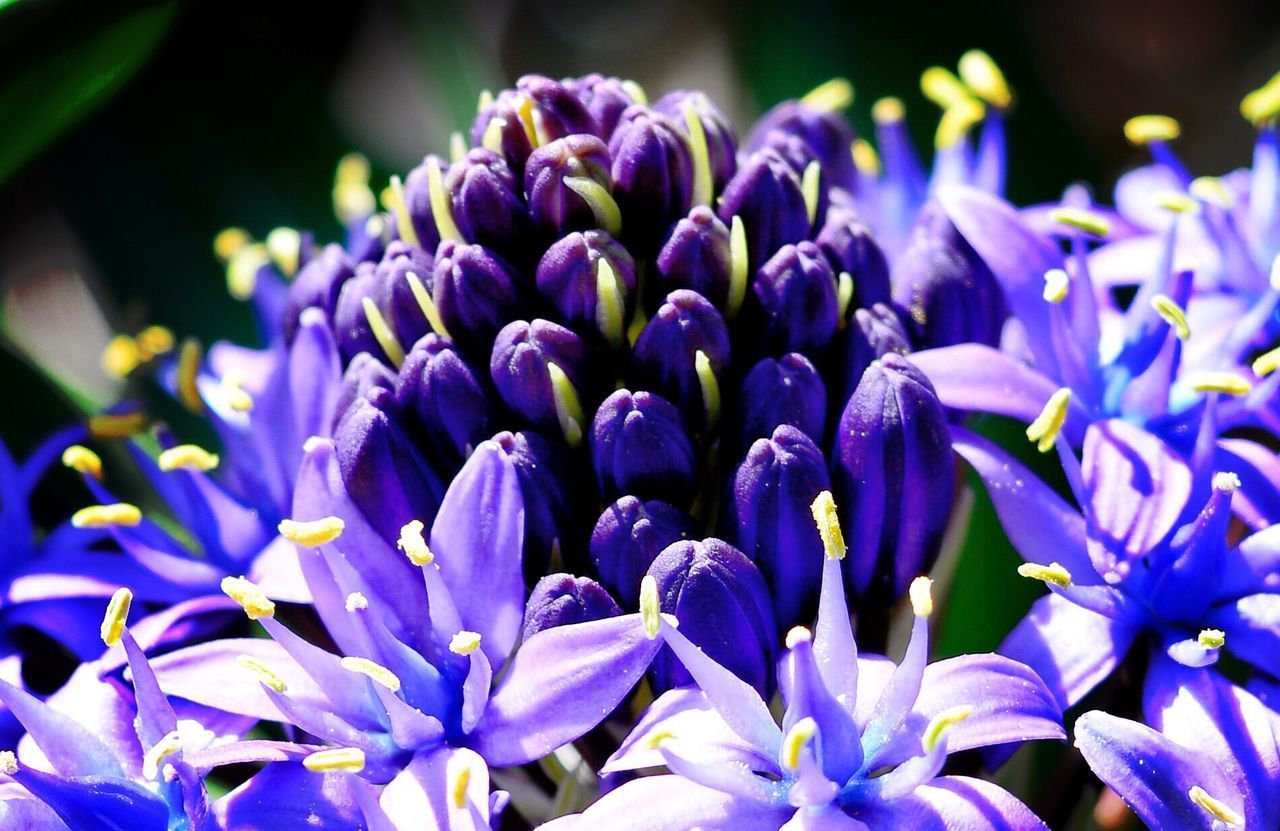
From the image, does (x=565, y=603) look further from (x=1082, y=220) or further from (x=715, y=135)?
(x=1082, y=220)

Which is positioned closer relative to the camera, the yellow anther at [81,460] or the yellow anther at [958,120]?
the yellow anther at [81,460]

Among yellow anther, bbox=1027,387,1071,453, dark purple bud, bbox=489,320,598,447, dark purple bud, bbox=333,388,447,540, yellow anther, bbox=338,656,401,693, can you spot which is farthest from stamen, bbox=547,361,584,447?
yellow anther, bbox=1027,387,1071,453

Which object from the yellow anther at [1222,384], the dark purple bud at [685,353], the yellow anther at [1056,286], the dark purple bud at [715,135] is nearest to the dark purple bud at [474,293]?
the dark purple bud at [685,353]

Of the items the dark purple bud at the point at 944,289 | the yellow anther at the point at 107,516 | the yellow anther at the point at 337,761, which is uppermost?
the yellow anther at the point at 107,516

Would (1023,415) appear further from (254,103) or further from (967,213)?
(254,103)

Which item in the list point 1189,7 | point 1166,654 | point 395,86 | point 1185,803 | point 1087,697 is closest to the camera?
Result: point 1185,803

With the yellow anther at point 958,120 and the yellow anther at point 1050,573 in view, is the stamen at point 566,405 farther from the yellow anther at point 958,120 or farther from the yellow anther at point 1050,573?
the yellow anther at point 958,120

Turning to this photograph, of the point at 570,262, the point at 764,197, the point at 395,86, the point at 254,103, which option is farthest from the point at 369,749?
the point at 395,86
